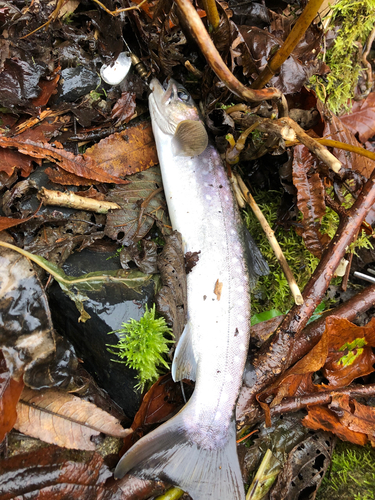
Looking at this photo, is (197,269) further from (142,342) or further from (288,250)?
(288,250)

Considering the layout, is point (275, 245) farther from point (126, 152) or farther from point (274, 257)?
point (126, 152)

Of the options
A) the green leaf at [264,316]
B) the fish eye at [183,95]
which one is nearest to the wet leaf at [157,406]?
the green leaf at [264,316]

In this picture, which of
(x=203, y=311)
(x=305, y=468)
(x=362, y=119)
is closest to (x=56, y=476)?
(x=203, y=311)

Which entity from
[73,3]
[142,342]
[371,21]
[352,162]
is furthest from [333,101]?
[142,342]

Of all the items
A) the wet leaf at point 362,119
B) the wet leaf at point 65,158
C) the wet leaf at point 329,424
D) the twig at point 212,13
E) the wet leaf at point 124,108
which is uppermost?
the twig at point 212,13

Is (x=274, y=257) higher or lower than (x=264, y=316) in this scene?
higher

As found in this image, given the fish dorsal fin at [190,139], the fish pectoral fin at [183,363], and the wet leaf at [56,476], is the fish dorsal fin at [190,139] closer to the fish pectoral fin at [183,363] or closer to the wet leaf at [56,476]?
the fish pectoral fin at [183,363]

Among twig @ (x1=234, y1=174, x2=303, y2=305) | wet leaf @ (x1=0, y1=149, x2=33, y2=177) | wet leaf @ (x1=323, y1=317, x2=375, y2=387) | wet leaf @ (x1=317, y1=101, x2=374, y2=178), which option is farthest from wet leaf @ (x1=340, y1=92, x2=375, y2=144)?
wet leaf @ (x1=0, y1=149, x2=33, y2=177)
